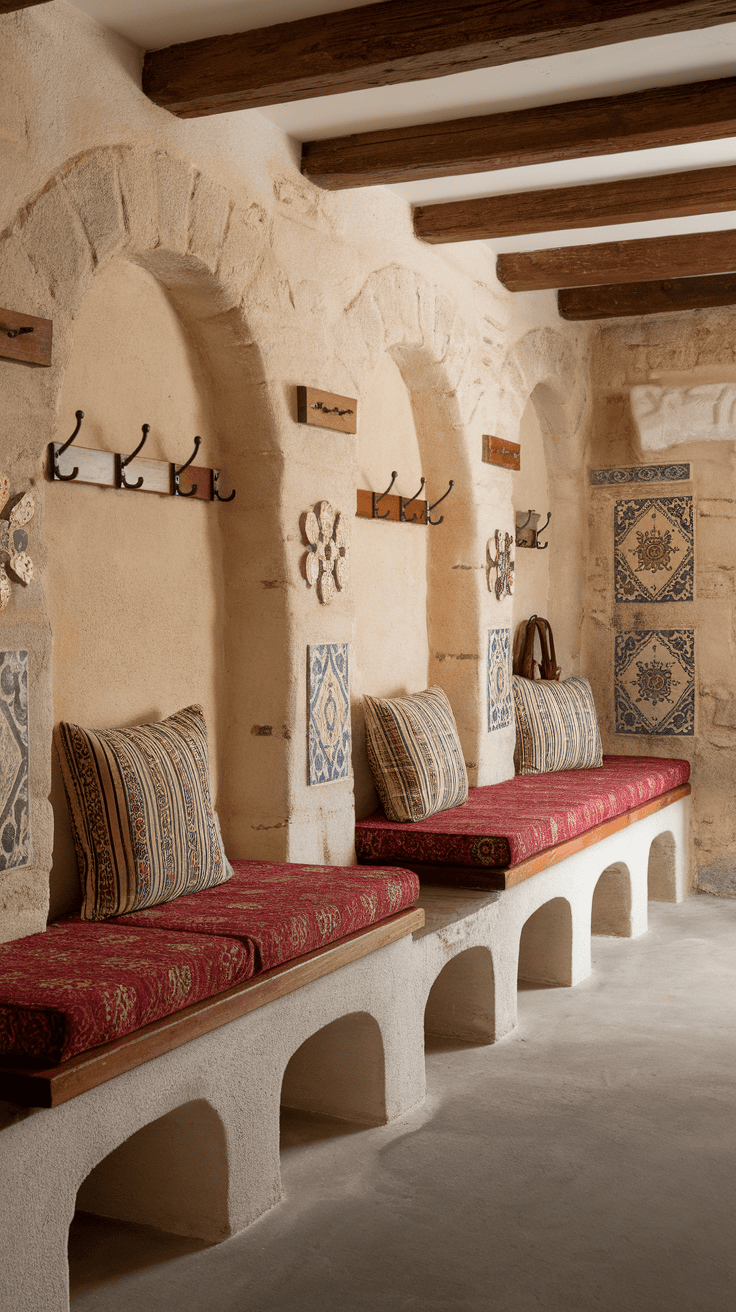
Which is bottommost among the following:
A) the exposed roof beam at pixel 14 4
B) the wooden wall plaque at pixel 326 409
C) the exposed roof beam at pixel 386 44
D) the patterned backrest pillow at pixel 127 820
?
the patterned backrest pillow at pixel 127 820

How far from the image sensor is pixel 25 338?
2768mm

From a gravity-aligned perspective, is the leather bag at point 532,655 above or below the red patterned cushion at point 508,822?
above

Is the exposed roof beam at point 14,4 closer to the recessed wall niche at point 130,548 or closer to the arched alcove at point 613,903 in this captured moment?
the recessed wall niche at point 130,548

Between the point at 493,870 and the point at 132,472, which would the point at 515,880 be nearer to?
the point at 493,870

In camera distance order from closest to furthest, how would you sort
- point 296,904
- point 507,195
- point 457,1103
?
point 296,904
point 457,1103
point 507,195

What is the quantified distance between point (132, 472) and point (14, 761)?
40.1 inches

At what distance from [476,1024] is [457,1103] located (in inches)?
22.9

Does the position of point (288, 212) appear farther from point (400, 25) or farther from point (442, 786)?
point (442, 786)

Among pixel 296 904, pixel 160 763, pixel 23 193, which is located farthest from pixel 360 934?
pixel 23 193

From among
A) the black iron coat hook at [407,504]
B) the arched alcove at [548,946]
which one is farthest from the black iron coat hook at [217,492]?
the arched alcove at [548,946]

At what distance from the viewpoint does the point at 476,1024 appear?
4.20 metres

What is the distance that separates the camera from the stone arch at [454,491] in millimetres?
4863

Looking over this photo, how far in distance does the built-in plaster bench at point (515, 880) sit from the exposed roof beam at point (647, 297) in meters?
2.26

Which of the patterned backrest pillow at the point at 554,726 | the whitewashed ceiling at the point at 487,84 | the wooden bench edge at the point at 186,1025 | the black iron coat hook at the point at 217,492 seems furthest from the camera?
the patterned backrest pillow at the point at 554,726
